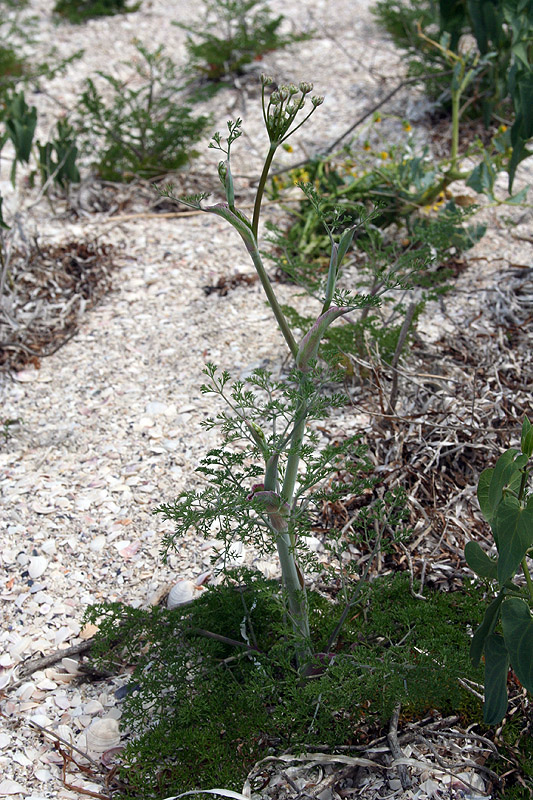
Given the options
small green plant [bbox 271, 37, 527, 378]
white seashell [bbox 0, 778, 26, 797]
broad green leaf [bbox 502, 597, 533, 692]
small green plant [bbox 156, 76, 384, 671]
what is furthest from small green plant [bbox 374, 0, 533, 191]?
white seashell [bbox 0, 778, 26, 797]

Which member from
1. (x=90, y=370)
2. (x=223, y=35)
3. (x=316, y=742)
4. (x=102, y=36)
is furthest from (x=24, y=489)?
(x=102, y=36)

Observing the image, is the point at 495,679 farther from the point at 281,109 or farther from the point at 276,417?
the point at 281,109

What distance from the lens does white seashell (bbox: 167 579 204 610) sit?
1693 mm

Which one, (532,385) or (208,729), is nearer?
(208,729)

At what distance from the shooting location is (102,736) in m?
1.47

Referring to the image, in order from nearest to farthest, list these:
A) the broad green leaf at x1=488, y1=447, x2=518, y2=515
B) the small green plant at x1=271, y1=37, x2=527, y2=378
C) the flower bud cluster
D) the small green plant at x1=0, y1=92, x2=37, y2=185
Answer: the flower bud cluster, the broad green leaf at x1=488, y1=447, x2=518, y2=515, the small green plant at x1=271, y1=37, x2=527, y2=378, the small green plant at x1=0, y1=92, x2=37, y2=185

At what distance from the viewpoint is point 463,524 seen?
1776mm

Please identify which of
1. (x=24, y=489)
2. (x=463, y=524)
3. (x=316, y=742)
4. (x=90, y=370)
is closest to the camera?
(x=316, y=742)

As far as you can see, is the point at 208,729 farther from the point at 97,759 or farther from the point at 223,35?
the point at 223,35

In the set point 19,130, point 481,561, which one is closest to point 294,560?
point 481,561

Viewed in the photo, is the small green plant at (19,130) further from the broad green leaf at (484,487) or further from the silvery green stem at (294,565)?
the broad green leaf at (484,487)

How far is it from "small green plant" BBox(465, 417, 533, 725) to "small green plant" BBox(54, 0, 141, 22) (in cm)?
501

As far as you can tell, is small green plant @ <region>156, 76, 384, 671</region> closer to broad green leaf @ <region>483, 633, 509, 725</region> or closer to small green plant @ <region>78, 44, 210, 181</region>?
broad green leaf @ <region>483, 633, 509, 725</region>

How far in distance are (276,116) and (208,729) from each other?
106 cm
